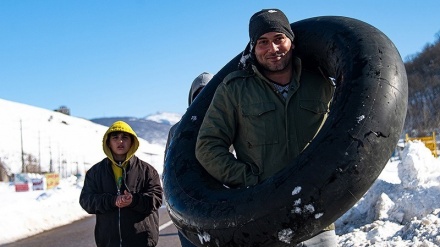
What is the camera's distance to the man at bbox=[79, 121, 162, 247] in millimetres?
4277

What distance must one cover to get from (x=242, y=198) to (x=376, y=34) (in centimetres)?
111

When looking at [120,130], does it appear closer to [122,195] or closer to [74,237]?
[122,195]

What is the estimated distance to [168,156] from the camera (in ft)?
10.3

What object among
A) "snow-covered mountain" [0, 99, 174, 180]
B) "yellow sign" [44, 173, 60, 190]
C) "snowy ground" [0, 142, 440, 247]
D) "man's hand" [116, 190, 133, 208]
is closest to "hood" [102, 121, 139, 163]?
"man's hand" [116, 190, 133, 208]

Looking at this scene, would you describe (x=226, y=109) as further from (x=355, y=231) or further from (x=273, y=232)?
(x=355, y=231)

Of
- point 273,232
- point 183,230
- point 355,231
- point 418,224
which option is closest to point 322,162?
point 273,232

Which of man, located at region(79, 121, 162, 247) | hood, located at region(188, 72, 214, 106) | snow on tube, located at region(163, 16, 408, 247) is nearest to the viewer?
snow on tube, located at region(163, 16, 408, 247)

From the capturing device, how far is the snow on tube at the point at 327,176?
7.75 ft

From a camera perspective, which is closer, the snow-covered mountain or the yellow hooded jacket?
the yellow hooded jacket

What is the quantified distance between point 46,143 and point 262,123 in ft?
235

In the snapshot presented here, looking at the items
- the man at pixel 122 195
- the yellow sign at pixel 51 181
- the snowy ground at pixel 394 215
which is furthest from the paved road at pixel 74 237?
the yellow sign at pixel 51 181

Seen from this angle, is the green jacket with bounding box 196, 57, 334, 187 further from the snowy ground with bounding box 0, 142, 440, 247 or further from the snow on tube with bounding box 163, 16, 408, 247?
the snowy ground with bounding box 0, 142, 440, 247

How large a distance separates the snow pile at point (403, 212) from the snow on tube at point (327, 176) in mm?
3558

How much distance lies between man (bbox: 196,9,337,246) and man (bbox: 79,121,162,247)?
→ 5.39 feet
